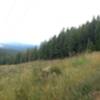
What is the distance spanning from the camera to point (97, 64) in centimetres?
694

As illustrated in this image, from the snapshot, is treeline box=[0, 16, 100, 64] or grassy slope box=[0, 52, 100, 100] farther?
treeline box=[0, 16, 100, 64]

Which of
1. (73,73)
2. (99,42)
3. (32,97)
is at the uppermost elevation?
(99,42)

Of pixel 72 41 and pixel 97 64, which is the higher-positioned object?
pixel 72 41

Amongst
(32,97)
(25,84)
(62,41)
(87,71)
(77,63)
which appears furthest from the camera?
(62,41)

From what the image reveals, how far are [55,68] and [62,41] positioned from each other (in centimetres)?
5371

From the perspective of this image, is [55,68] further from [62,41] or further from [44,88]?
[62,41]

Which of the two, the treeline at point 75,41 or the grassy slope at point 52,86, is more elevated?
the treeline at point 75,41

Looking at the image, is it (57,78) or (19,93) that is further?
(57,78)

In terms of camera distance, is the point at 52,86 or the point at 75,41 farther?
the point at 75,41

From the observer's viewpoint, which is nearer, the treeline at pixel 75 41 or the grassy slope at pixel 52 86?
the grassy slope at pixel 52 86

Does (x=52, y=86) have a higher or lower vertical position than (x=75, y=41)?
lower

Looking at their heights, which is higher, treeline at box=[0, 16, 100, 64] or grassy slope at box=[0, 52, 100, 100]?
treeline at box=[0, 16, 100, 64]

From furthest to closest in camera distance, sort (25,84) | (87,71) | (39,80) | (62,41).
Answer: (62,41) < (87,71) < (39,80) < (25,84)

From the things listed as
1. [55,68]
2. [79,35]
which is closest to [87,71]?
→ [55,68]
